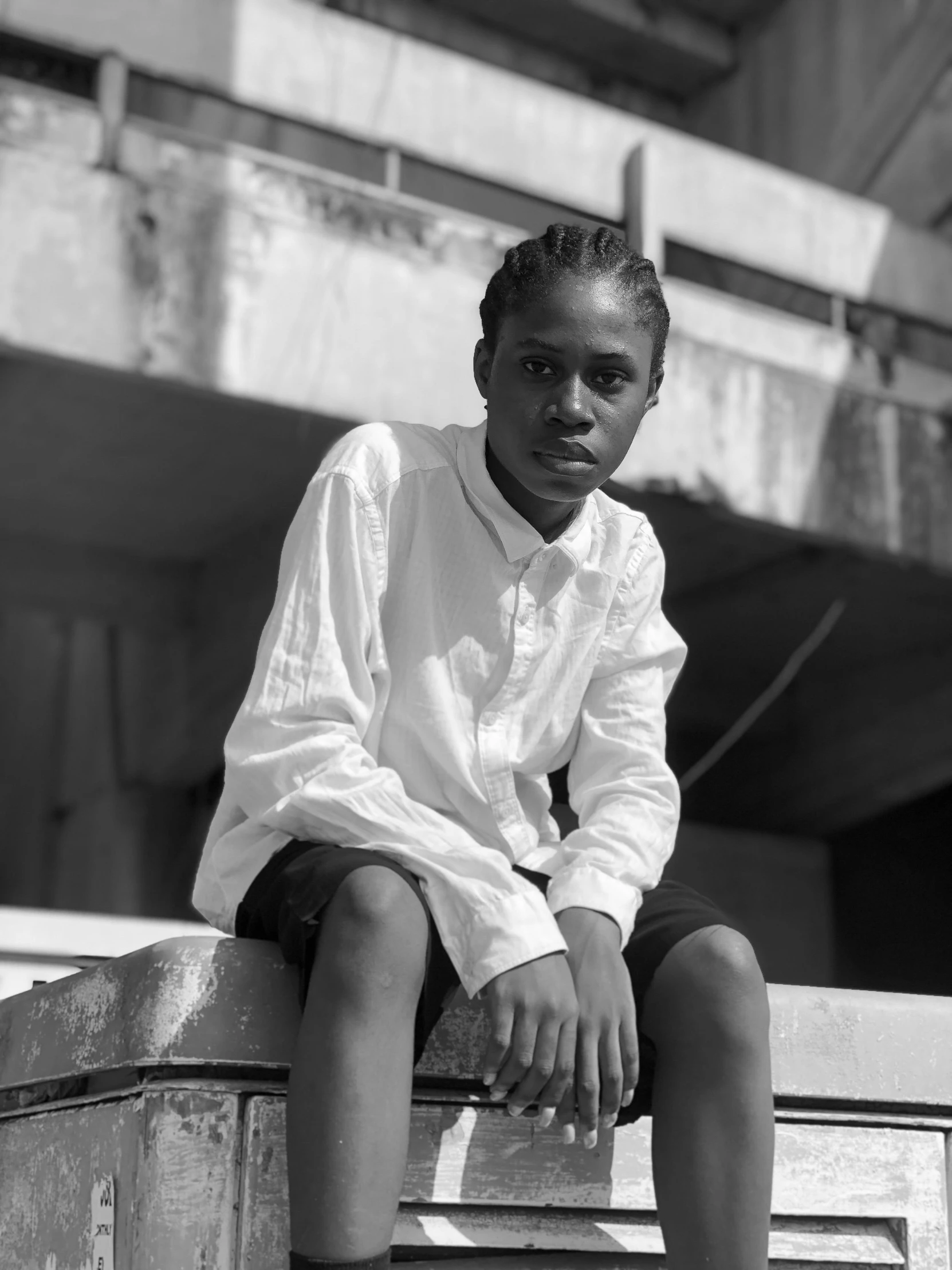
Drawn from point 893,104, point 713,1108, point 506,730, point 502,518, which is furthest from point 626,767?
point 893,104

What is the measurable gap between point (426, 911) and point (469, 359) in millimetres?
3727

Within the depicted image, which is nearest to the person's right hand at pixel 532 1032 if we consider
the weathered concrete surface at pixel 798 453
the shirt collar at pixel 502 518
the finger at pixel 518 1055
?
the finger at pixel 518 1055

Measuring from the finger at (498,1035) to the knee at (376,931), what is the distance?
7 cm

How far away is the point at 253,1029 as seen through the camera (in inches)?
57.4

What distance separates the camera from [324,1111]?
4.30ft

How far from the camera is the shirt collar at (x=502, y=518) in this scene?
1707 millimetres

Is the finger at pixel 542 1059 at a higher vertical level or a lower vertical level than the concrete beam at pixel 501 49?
lower

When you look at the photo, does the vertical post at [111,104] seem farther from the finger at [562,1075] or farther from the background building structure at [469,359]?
the finger at [562,1075]

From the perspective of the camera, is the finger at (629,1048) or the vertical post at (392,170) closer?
the finger at (629,1048)

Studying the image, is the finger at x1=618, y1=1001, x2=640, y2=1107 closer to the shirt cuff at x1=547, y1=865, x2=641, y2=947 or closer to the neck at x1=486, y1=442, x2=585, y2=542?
the shirt cuff at x1=547, y1=865, x2=641, y2=947

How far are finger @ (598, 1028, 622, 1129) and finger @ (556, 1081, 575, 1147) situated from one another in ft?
0.10

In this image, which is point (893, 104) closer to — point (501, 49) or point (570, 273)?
point (501, 49)

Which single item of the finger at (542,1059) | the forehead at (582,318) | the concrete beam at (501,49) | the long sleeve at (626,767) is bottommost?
the finger at (542,1059)

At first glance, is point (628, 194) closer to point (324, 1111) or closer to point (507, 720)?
point (507, 720)
